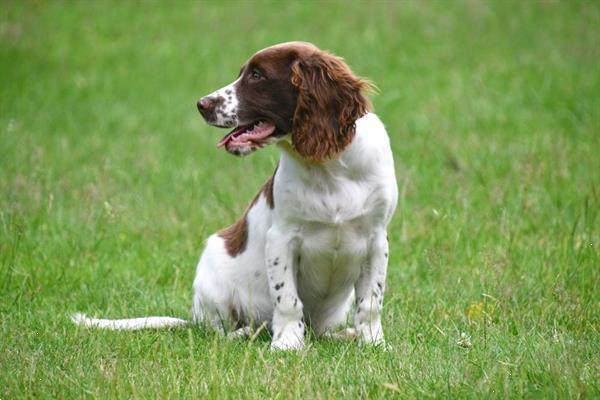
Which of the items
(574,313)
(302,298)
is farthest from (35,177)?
(574,313)

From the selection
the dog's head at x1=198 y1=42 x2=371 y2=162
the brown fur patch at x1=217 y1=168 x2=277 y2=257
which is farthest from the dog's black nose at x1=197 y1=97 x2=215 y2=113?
the brown fur patch at x1=217 y1=168 x2=277 y2=257

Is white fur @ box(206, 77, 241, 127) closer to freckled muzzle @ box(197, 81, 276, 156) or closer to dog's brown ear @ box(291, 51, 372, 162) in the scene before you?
freckled muzzle @ box(197, 81, 276, 156)

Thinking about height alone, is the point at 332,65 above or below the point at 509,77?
above

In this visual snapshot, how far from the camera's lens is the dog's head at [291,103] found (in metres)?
4.46

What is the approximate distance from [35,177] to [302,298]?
289 centimetres

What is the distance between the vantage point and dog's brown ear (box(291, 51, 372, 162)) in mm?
4422

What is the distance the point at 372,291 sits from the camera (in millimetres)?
4672

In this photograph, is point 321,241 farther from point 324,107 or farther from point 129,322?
point 129,322

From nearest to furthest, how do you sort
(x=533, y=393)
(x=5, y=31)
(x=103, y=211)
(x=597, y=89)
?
(x=533, y=393), (x=103, y=211), (x=597, y=89), (x=5, y=31)

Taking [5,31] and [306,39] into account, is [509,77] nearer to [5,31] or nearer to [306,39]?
[306,39]

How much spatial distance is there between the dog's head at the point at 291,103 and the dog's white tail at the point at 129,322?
93 centimetres

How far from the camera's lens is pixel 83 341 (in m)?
4.38

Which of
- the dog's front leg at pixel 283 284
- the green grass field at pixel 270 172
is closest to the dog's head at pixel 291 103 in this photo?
the dog's front leg at pixel 283 284

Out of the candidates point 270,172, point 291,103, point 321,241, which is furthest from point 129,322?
point 270,172
